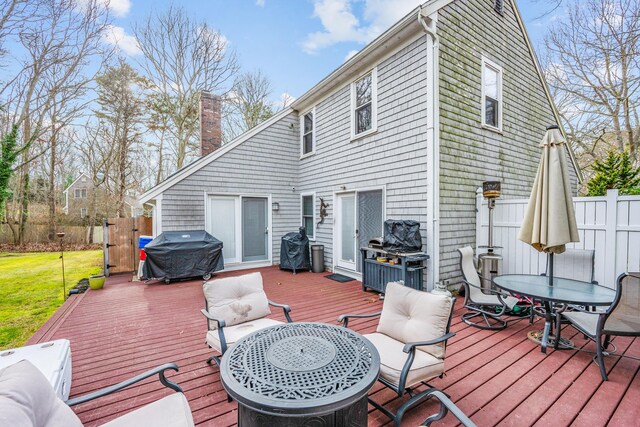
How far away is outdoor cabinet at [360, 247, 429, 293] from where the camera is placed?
4.83 m

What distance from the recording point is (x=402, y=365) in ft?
6.98

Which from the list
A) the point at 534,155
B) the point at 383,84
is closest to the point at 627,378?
the point at 383,84

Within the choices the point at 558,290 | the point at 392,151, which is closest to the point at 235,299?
the point at 558,290

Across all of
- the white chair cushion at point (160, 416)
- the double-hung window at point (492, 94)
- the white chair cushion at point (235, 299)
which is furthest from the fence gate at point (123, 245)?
the double-hung window at point (492, 94)

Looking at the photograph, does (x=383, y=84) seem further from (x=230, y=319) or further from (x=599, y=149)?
(x=599, y=149)

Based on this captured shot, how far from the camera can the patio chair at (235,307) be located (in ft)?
9.16

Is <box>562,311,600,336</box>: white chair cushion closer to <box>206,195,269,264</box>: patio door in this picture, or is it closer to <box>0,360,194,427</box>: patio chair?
<box>0,360,194,427</box>: patio chair

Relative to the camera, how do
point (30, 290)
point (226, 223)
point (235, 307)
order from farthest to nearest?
point (226, 223), point (30, 290), point (235, 307)

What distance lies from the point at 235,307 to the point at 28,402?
1.81 metres

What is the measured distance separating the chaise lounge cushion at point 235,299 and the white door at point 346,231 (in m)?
3.85

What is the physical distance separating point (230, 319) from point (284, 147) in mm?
6695

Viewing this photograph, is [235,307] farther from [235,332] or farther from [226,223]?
[226,223]

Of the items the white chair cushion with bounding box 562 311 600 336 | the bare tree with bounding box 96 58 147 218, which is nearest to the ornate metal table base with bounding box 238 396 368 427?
the white chair cushion with bounding box 562 311 600 336

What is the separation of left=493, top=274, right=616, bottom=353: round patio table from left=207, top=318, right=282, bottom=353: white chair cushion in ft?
9.38
